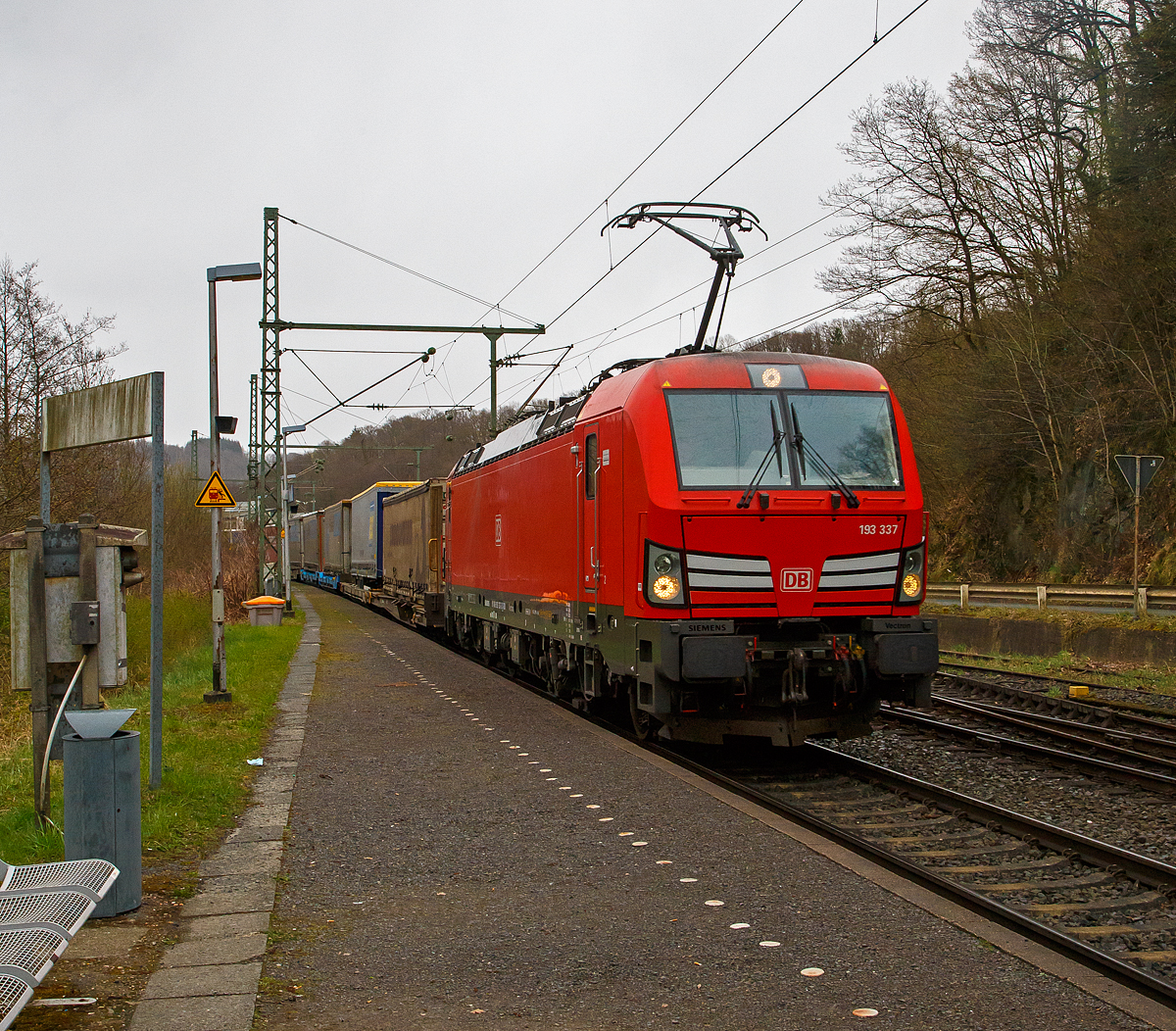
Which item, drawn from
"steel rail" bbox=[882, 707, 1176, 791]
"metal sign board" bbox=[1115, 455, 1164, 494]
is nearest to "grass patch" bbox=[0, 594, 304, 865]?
"steel rail" bbox=[882, 707, 1176, 791]

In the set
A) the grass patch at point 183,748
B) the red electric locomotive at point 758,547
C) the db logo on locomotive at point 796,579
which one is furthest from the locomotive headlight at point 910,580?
the grass patch at point 183,748

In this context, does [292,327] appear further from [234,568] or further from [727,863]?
[727,863]

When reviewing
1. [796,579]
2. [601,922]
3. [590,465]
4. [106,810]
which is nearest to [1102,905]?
[601,922]

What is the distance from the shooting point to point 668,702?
27.4ft

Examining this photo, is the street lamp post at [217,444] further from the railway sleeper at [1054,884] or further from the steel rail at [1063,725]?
the railway sleeper at [1054,884]

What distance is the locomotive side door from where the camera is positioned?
Result: 956 cm

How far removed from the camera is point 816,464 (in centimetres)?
877

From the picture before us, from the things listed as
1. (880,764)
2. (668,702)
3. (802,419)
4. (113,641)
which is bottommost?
(880,764)

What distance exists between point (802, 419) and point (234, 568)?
26386 mm

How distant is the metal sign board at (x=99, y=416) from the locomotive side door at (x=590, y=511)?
155 inches

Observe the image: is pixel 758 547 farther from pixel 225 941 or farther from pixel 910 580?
pixel 225 941

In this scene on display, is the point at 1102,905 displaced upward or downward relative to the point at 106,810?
downward

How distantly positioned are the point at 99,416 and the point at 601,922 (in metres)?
4.05

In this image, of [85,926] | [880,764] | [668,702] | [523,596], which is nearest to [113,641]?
[85,926]
